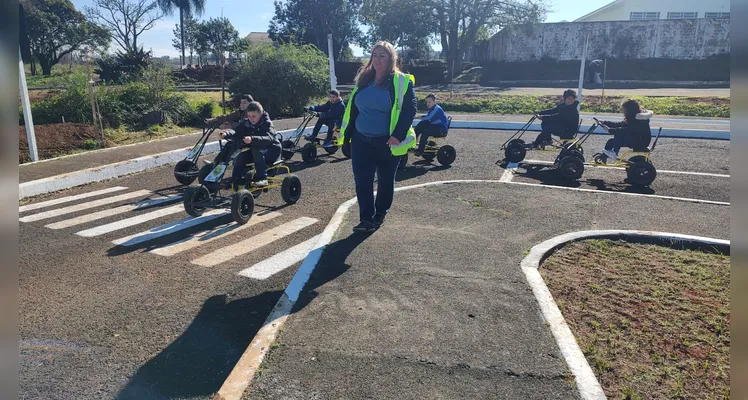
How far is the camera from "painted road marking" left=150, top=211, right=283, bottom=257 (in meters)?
5.72

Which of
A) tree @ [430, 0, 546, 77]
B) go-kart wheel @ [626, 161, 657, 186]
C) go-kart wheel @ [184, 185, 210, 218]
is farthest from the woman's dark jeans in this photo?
tree @ [430, 0, 546, 77]

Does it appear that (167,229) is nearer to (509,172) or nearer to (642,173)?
(509,172)

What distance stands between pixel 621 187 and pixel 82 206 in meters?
8.94

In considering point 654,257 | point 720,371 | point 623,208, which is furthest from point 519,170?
point 720,371

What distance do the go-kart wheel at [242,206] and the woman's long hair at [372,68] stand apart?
2150 millimetres

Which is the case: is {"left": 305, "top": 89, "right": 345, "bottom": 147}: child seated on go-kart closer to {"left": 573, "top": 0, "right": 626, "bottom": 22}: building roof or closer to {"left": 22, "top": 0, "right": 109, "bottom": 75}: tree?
{"left": 22, "top": 0, "right": 109, "bottom": 75}: tree

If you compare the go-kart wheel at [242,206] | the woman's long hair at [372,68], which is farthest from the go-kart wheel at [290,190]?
the woman's long hair at [372,68]

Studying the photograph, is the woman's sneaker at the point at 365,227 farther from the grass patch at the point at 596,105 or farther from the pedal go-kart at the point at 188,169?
the grass patch at the point at 596,105

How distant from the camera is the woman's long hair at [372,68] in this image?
5.58 meters

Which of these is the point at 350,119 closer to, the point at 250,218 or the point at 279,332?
the point at 250,218

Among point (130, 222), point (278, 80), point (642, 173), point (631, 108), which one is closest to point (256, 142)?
point (130, 222)

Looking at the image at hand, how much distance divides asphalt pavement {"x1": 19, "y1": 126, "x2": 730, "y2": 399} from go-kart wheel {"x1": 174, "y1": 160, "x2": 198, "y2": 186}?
30cm

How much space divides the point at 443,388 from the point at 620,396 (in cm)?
103

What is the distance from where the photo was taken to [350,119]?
6020mm
